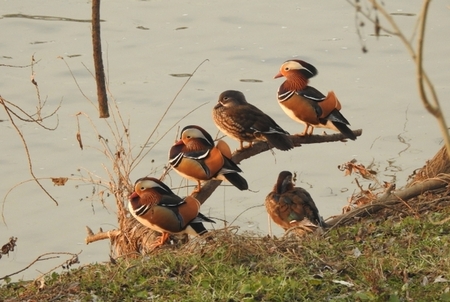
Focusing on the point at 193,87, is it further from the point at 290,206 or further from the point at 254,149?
the point at 290,206

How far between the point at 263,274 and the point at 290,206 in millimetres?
2047

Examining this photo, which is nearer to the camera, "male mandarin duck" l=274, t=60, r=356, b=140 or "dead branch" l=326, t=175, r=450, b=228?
"dead branch" l=326, t=175, r=450, b=228

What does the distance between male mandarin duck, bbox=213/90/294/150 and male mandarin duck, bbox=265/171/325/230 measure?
44 centimetres

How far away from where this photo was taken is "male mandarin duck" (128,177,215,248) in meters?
7.55

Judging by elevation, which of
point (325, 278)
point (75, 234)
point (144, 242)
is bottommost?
point (75, 234)

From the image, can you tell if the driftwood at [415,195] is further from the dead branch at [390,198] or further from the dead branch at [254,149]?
the dead branch at [254,149]

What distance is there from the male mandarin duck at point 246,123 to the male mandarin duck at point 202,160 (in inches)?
16.7

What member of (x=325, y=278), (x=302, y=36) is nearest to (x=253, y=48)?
(x=302, y=36)

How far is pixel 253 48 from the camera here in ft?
46.0

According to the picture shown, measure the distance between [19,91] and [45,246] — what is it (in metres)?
3.02

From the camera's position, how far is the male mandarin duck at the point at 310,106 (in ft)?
29.7

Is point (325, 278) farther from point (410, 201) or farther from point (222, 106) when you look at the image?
point (222, 106)

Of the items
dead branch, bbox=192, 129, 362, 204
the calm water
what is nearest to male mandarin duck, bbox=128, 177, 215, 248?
dead branch, bbox=192, 129, 362, 204

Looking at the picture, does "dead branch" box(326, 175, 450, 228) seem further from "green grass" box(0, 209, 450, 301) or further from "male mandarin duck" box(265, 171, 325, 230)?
"green grass" box(0, 209, 450, 301)
